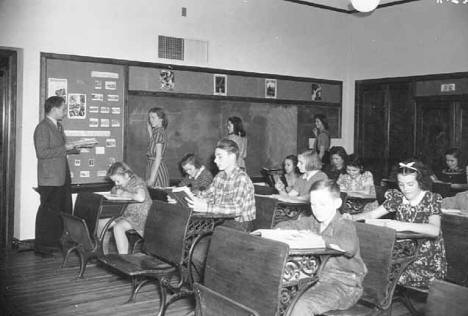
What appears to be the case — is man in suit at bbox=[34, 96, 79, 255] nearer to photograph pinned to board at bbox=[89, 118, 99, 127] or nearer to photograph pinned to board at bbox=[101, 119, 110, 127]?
photograph pinned to board at bbox=[89, 118, 99, 127]

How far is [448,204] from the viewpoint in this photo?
4938mm

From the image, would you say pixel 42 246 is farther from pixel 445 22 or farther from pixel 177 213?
pixel 445 22

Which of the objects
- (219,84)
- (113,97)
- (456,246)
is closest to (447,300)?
(456,246)

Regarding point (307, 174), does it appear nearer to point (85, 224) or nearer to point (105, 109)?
point (85, 224)

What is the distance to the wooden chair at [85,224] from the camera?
4.42 m

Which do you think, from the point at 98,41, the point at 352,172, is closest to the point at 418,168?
the point at 352,172

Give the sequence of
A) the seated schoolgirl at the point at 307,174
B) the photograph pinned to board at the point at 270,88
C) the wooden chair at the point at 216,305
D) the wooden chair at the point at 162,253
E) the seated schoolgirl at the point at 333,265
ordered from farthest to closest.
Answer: the photograph pinned to board at the point at 270,88
the seated schoolgirl at the point at 307,174
the wooden chair at the point at 162,253
the seated schoolgirl at the point at 333,265
the wooden chair at the point at 216,305

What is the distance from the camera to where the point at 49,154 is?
5.58 m

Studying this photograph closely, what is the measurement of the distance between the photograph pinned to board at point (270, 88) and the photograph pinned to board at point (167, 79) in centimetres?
159

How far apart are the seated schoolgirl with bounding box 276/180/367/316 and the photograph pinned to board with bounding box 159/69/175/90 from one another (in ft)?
14.6

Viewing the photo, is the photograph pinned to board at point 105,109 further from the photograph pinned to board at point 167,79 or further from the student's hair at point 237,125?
the student's hair at point 237,125

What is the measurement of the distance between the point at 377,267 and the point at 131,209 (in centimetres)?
251

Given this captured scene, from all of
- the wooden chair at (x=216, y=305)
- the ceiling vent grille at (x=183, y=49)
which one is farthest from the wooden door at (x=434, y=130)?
the wooden chair at (x=216, y=305)

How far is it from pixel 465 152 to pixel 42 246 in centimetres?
565
